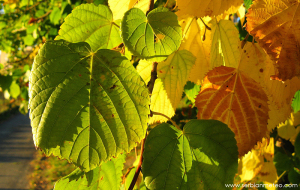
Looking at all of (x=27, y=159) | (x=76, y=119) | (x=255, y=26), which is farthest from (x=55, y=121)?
(x=27, y=159)

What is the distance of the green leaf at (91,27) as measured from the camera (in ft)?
1.77

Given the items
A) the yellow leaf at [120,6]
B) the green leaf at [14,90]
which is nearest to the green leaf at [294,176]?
the yellow leaf at [120,6]

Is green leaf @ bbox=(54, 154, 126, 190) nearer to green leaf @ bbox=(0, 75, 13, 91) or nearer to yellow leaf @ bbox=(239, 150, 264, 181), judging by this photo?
yellow leaf @ bbox=(239, 150, 264, 181)

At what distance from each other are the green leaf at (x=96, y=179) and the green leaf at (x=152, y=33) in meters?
0.29

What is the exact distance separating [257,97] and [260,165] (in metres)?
0.90

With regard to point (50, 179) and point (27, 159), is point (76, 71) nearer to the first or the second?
point (50, 179)

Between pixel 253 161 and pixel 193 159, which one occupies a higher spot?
pixel 193 159

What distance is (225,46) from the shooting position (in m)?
0.66

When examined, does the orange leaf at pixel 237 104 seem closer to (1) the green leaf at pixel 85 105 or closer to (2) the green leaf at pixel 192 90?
(1) the green leaf at pixel 85 105

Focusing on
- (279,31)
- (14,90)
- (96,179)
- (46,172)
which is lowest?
(46,172)

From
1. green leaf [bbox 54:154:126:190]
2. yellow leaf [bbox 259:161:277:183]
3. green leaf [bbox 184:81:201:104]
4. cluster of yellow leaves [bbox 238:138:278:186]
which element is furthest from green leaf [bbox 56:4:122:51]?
yellow leaf [bbox 259:161:277:183]

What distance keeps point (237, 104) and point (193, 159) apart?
157mm

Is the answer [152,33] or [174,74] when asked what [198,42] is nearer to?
[174,74]

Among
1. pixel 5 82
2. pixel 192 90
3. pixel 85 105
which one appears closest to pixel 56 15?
pixel 5 82
